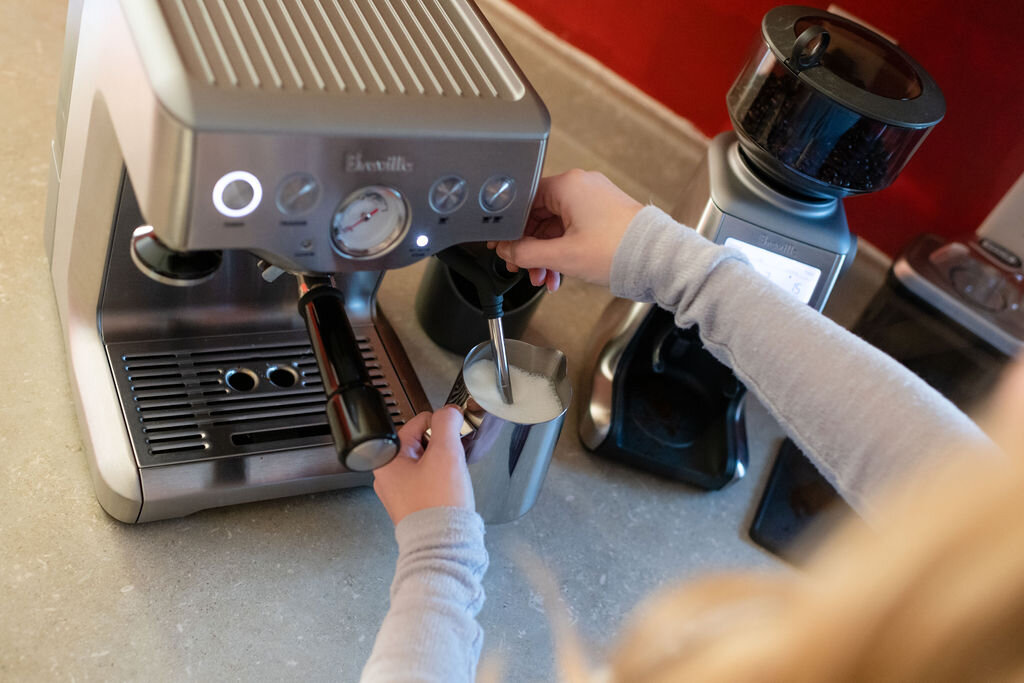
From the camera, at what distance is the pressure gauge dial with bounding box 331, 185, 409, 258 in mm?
448

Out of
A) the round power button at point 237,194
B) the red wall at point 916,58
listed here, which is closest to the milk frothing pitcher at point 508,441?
the round power button at point 237,194

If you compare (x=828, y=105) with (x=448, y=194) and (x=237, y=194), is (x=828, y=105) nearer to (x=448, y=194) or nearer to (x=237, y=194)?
(x=448, y=194)

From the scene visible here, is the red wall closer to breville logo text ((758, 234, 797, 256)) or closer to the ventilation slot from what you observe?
breville logo text ((758, 234, 797, 256))

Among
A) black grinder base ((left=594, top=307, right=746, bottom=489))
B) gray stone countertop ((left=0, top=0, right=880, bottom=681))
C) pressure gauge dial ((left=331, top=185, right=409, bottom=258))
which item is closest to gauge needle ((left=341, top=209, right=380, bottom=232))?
pressure gauge dial ((left=331, top=185, right=409, bottom=258))

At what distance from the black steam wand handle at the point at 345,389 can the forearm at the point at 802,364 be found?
8.2 inches

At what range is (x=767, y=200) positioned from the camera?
0.74 meters

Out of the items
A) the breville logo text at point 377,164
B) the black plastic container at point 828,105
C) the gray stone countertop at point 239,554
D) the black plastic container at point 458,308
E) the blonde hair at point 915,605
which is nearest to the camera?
the blonde hair at point 915,605

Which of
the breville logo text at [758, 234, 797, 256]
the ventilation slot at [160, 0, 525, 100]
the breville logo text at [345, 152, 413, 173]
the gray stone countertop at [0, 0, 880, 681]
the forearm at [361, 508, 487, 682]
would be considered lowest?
the gray stone countertop at [0, 0, 880, 681]

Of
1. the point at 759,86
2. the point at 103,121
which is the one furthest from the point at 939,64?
the point at 103,121

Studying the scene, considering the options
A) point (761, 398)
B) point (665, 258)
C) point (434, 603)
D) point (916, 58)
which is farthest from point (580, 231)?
point (916, 58)

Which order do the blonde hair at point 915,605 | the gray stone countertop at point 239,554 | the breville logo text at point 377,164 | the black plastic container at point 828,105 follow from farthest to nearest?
the black plastic container at point 828,105 → the gray stone countertop at point 239,554 → the breville logo text at point 377,164 → the blonde hair at point 915,605

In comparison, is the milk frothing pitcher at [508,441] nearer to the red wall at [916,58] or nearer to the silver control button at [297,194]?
the silver control button at [297,194]

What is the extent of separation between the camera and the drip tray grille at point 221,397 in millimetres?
588

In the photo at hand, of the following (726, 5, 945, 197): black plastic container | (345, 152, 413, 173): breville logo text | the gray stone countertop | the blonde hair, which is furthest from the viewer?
(726, 5, 945, 197): black plastic container
